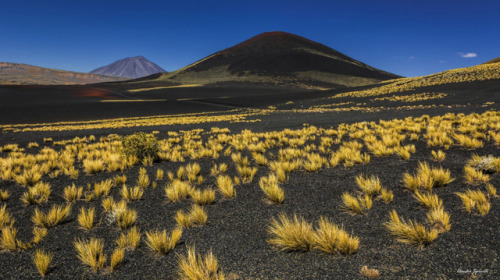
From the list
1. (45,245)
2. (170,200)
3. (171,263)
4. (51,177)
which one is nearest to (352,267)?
(171,263)

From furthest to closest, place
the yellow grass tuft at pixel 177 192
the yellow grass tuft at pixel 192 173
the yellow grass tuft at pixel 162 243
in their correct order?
the yellow grass tuft at pixel 192 173, the yellow grass tuft at pixel 177 192, the yellow grass tuft at pixel 162 243

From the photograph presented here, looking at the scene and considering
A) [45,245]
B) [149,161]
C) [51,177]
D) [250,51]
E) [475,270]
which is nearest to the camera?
[475,270]

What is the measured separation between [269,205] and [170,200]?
2257mm

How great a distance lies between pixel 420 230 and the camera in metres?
3.31

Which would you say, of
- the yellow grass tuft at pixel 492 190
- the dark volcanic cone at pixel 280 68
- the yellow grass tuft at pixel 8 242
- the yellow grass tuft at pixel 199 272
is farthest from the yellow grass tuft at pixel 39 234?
the dark volcanic cone at pixel 280 68

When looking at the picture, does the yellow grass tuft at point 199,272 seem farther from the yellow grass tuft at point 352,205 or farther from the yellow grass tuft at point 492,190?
the yellow grass tuft at point 492,190

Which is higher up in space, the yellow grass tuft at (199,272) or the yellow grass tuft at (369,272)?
the yellow grass tuft at (369,272)

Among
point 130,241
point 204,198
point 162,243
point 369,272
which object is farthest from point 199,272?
point 204,198

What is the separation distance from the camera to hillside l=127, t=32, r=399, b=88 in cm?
12988

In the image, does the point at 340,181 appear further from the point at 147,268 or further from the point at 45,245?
the point at 45,245

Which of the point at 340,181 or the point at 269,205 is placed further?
the point at 340,181

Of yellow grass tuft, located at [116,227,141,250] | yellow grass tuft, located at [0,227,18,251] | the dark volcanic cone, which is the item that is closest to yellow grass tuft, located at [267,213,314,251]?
yellow grass tuft, located at [116,227,141,250]

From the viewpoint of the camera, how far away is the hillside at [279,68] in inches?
5113

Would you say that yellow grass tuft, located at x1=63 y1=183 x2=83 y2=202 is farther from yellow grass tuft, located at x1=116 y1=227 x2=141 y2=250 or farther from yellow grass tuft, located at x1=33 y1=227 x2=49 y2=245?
yellow grass tuft, located at x1=116 y1=227 x2=141 y2=250
